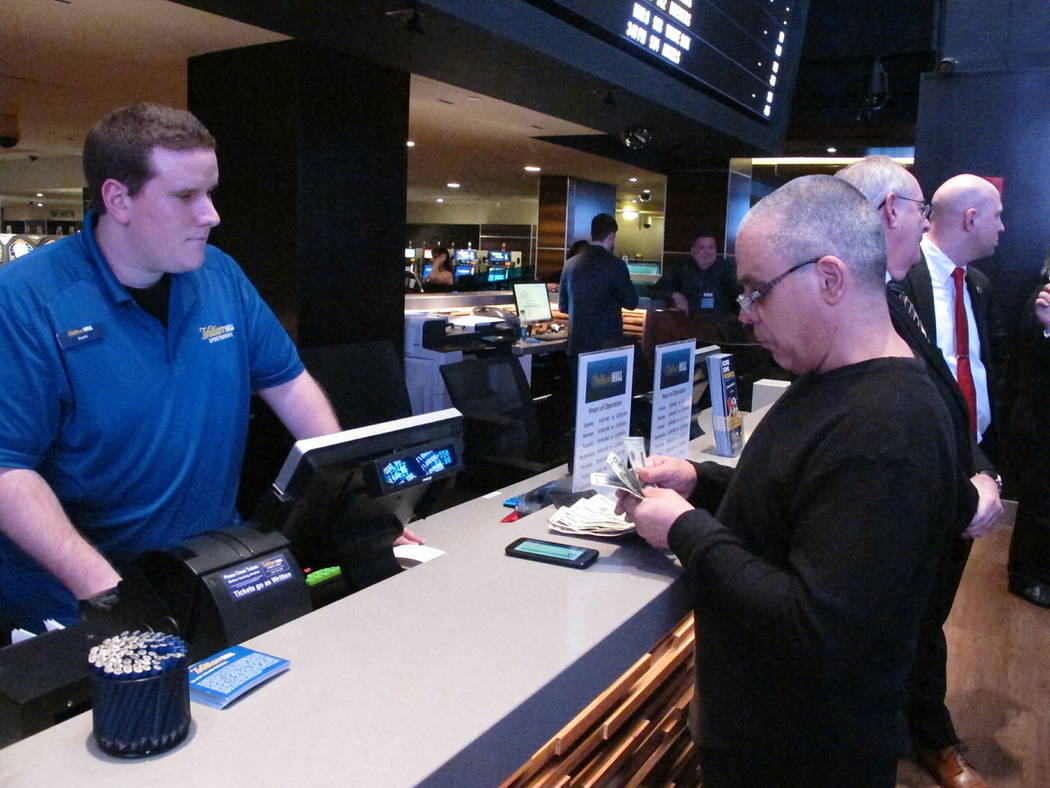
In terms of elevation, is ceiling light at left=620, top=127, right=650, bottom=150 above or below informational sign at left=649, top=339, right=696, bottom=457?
above

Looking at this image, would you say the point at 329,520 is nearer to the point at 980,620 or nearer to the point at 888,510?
the point at 888,510

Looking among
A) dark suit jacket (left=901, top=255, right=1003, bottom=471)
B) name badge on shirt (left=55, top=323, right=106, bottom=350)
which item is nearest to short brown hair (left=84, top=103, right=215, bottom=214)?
name badge on shirt (left=55, top=323, right=106, bottom=350)

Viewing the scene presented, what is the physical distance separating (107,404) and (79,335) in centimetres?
13

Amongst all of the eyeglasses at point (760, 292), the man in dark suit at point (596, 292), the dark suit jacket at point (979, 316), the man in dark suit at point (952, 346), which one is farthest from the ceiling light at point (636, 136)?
the eyeglasses at point (760, 292)

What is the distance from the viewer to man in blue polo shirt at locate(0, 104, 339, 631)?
4.90 feet

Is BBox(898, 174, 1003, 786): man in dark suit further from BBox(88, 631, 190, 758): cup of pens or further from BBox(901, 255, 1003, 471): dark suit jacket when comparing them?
BBox(88, 631, 190, 758): cup of pens

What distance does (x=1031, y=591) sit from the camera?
3826 mm

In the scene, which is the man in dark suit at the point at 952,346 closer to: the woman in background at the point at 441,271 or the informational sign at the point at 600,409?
the informational sign at the point at 600,409

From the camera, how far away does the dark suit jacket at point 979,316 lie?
2379 mm

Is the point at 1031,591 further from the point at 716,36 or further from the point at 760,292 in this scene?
the point at 760,292

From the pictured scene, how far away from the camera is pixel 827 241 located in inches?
44.8

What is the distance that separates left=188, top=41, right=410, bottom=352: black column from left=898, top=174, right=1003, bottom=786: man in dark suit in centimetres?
263

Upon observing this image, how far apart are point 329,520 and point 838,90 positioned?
8833mm

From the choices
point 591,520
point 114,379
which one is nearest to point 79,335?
point 114,379
